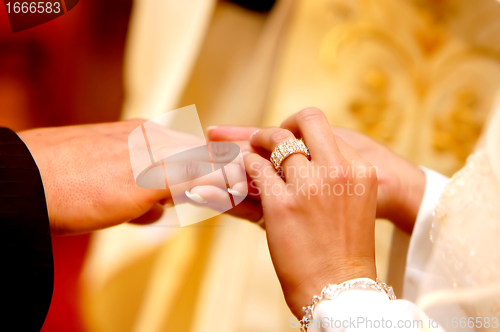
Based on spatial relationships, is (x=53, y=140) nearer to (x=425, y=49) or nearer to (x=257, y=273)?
(x=257, y=273)

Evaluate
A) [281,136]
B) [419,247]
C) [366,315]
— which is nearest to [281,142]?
[281,136]

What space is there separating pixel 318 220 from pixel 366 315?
0.13 m

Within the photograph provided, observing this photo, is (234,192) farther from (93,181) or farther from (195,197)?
(93,181)

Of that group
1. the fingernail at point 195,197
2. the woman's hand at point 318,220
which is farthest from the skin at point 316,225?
the fingernail at point 195,197

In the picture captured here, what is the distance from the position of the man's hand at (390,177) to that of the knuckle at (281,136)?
121mm

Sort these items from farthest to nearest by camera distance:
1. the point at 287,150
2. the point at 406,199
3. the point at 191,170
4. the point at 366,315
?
the point at 406,199 < the point at 191,170 < the point at 287,150 < the point at 366,315

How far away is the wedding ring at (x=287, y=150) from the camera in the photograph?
1.68 feet

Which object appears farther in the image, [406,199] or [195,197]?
[406,199]

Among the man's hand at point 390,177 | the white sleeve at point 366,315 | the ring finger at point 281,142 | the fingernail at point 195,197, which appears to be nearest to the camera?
the white sleeve at point 366,315

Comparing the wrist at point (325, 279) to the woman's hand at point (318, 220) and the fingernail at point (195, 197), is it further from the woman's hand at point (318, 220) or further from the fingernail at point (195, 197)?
the fingernail at point (195, 197)

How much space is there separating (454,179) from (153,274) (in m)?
0.86

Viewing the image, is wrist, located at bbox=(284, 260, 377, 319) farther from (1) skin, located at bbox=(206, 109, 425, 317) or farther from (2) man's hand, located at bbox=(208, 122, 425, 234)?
(2) man's hand, located at bbox=(208, 122, 425, 234)

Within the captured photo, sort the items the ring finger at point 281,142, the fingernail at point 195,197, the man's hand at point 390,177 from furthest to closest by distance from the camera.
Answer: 1. the man's hand at point 390,177
2. the fingernail at point 195,197
3. the ring finger at point 281,142

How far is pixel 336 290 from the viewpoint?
16.8 inches
